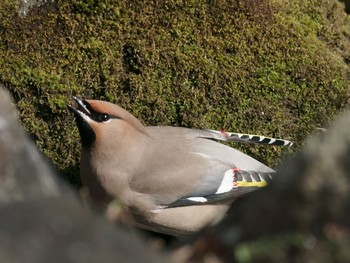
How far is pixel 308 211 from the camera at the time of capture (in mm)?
1657

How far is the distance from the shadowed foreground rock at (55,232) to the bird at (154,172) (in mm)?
2380

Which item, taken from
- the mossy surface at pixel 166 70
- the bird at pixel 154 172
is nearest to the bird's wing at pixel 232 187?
the bird at pixel 154 172

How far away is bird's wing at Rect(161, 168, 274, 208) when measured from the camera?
14.5 ft

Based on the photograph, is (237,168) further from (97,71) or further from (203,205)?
(97,71)

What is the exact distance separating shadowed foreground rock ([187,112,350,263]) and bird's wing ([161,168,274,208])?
8.82 feet

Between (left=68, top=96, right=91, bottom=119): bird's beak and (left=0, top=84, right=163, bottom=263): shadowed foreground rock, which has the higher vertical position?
(left=0, top=84, right=163, bottom=263): shadowed foreground rock

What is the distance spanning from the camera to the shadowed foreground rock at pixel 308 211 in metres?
1.62

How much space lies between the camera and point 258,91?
514 centimetres

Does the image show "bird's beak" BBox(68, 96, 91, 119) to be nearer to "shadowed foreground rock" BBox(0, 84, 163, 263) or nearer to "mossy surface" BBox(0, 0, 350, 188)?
"mossy surface" BBox(0, 0, 350, 188)

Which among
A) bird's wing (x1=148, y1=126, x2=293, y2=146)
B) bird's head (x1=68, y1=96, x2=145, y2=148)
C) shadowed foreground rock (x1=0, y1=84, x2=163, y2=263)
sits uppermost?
shadowed foreground rock (x1=0, y1=84, x2=163, y2=263)

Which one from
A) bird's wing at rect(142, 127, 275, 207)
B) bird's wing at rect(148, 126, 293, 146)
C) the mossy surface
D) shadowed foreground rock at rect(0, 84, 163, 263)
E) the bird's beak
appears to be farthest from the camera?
the mossy surface

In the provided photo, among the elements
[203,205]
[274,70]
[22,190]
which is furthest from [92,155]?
[22,190]

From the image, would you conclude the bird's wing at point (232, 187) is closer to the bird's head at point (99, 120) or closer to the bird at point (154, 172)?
the bird at point (154, 172)

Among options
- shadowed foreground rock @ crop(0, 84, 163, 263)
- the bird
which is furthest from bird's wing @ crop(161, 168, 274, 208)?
shadowed foreground rock @ crop(0, 84, 163, 263)
